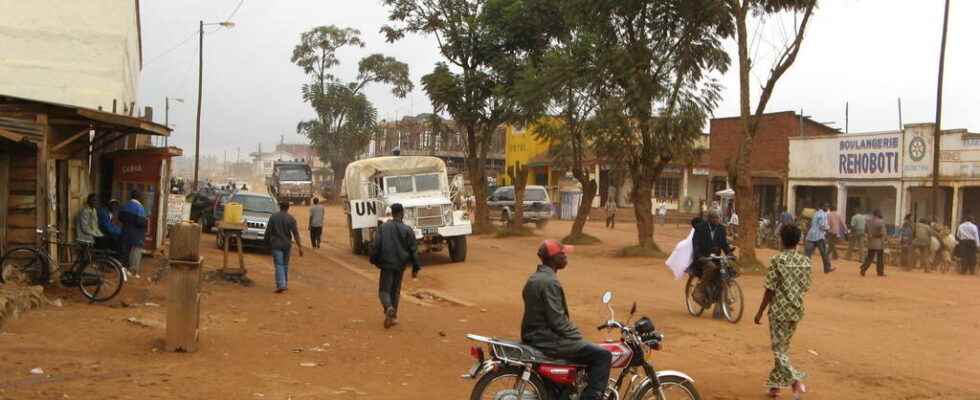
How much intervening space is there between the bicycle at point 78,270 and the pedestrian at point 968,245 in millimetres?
20197

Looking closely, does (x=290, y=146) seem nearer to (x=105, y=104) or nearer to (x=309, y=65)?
(x=309, y=65)

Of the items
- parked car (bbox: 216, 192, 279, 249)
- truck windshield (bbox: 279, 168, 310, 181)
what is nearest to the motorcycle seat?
parked car (bbox: 216, 192, 279, 249)

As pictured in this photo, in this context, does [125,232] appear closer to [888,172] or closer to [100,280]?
[100,280]

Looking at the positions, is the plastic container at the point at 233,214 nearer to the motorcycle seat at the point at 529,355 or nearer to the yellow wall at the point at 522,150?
the motorcycle seat at the point at 529,355

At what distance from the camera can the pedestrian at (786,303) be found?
303 inches

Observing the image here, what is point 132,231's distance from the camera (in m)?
14.9

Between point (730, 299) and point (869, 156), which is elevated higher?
point (869, 156)

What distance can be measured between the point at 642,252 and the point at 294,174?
36253mm

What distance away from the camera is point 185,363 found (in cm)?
863

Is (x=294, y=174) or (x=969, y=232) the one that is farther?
(x=294, y=174)

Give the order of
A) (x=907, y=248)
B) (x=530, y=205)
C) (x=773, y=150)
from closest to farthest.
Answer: (x=907, y=248) < (x=530, y=205) < (x=773, y=150)

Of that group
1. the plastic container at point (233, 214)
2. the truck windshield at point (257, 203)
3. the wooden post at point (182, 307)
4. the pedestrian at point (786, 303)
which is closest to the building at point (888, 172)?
the truck windshield at point (257, 203)

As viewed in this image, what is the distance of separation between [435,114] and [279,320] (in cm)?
2311

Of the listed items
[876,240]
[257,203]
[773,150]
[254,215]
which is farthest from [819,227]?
[773,150]
